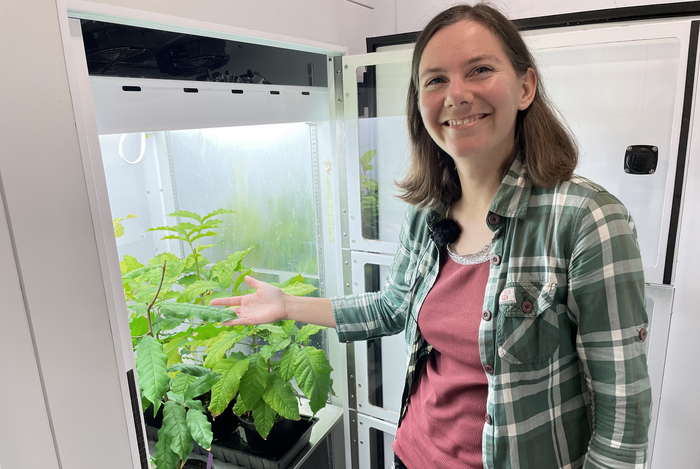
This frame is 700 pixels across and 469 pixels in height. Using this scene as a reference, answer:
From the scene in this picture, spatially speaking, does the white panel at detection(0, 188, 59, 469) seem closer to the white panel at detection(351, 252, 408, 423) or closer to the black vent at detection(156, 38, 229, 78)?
the black vent at detection(156, 38, 229, 78)

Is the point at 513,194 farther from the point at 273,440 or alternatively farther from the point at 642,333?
the point at 273,440

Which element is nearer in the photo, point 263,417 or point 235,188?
point 263,417

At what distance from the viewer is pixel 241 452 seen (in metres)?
1.32

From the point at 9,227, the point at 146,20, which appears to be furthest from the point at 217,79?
the point at 9,227

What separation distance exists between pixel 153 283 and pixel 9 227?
574 millimetres

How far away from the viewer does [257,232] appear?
5.33 ft

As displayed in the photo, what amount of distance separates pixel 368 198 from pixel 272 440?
76 centimetres

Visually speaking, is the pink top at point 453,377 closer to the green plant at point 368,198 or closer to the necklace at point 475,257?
the necklace at point 475,257

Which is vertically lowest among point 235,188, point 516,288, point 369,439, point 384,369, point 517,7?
point 369,439

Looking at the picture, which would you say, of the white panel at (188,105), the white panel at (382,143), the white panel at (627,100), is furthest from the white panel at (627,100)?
the white panel at (188,105)

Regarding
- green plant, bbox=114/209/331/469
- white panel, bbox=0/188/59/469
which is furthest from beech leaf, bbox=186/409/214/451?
white panel, bbox=0/188/59/469

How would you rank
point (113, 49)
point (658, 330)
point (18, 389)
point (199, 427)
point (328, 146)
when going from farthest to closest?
point (328, 146) → point (658, 330) → point (199, 427) → point (113, 49) → point (18, 389)

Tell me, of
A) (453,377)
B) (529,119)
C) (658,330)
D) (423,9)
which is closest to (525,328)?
(453,377)

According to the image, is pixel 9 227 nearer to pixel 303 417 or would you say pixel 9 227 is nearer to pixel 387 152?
pixel 387 152
